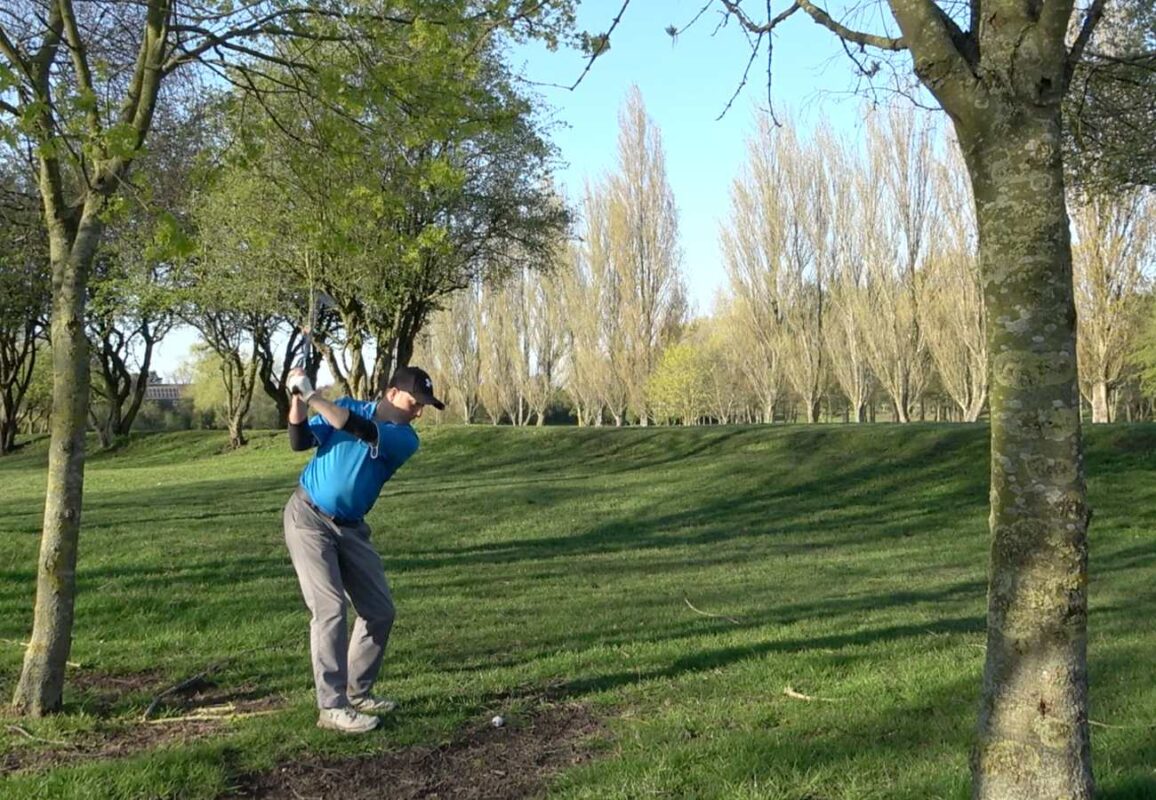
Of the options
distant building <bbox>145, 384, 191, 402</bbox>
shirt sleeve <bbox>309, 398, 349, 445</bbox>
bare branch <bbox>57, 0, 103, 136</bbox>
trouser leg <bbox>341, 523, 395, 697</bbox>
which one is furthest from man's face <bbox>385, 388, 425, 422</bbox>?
distant building <bbox>145, 384, 191, 402</bbox>

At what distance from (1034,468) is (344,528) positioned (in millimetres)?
3303

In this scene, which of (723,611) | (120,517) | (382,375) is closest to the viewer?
(723,611)

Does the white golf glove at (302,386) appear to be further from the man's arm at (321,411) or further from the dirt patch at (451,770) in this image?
the dirt patch at (451,770)

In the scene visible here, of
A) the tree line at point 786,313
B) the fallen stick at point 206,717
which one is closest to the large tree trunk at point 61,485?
the fallen stick at point 206,717

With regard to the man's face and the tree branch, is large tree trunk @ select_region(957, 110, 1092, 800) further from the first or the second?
the man's face

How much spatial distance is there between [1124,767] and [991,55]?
2795 mm

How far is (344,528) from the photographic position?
474 cm

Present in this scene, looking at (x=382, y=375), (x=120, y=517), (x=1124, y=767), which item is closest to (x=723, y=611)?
(x=1124, y=767)

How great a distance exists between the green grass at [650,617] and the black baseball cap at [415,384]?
162 centimetres

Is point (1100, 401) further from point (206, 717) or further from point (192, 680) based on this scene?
point (206, 717)

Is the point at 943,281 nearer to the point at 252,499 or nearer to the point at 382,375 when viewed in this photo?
the point at 382,375

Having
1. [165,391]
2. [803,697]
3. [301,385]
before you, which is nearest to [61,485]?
[301,385]

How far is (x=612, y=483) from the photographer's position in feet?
57.2

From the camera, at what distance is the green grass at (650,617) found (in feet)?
13.0
